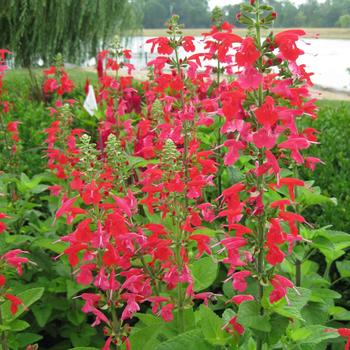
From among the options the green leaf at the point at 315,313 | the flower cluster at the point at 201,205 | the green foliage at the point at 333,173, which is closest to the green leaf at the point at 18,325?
the flower cluster at the point at 201,205

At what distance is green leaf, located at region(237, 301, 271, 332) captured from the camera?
1.64 metres

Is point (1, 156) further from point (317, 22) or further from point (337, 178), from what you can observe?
point (317, 22)

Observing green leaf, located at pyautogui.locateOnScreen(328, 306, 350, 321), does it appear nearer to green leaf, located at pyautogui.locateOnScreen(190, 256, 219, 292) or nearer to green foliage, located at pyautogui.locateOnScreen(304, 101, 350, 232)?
green leaf, located at pyautogui.locateOnScreen(190, 256, 219, 292)

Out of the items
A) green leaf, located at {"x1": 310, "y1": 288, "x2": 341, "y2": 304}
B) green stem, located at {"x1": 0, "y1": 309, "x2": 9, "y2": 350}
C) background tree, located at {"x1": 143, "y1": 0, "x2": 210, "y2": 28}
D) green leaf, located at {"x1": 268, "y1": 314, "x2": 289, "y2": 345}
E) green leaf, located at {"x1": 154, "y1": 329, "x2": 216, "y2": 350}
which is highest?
background tree, located at {"x1": 143, "y1": 0, "x2": 210, "y2": 28}

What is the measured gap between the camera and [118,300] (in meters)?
A: 1.92

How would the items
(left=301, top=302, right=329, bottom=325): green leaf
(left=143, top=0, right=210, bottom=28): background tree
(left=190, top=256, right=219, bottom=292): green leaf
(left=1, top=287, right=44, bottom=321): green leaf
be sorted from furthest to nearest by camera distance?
(left=143, top=0, right=210, bottom=28): background tree, (left=301, top=302, right=329, bottom=325): green leaf, (left=190, top=256, right=219, bottom=292): green leaf, (left=1, top=287, right=44, bottom=321): green leaf

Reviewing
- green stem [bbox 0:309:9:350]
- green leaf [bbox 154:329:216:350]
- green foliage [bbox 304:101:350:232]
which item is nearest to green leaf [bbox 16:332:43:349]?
green stem [bbox 0:309:9:350]

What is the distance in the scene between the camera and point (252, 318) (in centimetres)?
166

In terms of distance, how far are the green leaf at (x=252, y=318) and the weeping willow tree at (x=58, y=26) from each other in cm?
783

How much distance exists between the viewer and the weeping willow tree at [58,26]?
878 centimetres

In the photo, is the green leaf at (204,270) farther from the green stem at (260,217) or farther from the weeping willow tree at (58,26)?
the weeping willow tree at (58,26)

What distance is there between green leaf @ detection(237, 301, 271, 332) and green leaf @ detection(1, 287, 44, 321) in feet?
2.78

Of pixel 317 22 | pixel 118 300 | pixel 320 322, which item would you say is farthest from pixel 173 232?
pixel 317 22

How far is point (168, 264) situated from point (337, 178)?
227 centimetres
